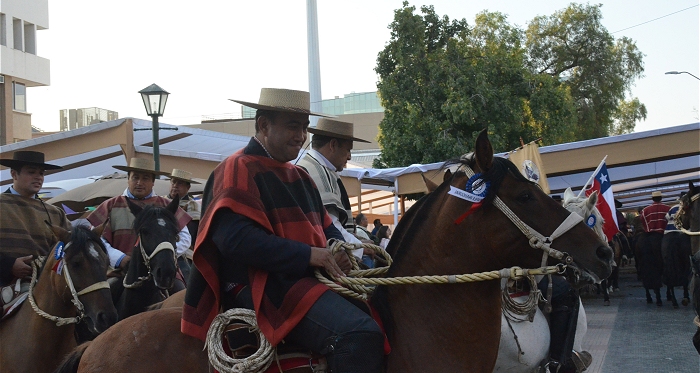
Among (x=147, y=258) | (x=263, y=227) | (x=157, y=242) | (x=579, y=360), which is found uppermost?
(x=263, y=227)

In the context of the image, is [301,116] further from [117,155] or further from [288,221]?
[117,155]

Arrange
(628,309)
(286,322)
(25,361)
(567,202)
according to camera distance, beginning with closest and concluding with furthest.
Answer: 1. (286,322)
2. (25,361)
3. (567,202)
4. (628,309)

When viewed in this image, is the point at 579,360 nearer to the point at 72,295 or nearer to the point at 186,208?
the point at 72,295

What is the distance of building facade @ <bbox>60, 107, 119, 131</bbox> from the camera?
139 feet

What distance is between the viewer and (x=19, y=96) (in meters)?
36.9

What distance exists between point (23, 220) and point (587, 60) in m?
33.3

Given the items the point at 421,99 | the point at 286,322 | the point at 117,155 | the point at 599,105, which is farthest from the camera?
the point at 599,105

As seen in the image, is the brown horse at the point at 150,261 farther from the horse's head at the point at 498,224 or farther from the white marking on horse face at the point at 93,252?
the horse's head at the point at 498,224

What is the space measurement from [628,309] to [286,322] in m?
14.6

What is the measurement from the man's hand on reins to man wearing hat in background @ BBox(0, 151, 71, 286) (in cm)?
372

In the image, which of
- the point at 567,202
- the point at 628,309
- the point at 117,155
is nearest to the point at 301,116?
the point at 567,202

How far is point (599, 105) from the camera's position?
3481cm

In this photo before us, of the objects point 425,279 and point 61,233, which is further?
point 61,233

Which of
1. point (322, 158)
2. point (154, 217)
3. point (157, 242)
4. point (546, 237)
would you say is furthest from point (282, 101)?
point (154, 217)
